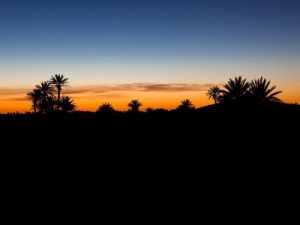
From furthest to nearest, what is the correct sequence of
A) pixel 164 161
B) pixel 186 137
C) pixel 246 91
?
pixel 246 91 < pixel 186 137 < pixel 164 161

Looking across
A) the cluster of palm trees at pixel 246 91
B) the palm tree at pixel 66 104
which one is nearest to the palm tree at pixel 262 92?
the cluster of palm trees at pixel 246 91

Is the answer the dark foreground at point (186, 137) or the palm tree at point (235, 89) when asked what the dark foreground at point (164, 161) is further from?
the palm tree at point (235, 89)

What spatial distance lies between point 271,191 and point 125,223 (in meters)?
4.81

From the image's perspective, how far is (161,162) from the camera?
1315cm

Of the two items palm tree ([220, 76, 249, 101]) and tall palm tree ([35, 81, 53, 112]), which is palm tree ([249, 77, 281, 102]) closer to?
palm tree ([220, 76, 249, 101])

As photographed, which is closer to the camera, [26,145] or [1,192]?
[1,192]

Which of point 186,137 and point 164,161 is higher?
point 186,137

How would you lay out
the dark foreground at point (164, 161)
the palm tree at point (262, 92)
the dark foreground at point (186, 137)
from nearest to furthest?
the dark foreground at point (164, 161) → the dark foreground at point (186, 137) → the palm tree at point (262, 92)

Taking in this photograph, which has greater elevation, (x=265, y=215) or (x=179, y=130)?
(x=179, y=130)

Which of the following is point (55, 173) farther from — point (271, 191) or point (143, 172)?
point (271, 191)

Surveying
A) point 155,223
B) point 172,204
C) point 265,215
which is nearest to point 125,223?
point 155,223

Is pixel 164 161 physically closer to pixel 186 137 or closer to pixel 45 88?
pixel 186 137

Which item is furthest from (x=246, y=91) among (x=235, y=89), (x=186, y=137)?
(x=186, y=137)

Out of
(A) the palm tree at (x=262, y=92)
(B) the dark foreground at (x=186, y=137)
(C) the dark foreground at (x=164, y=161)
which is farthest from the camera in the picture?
(A) the palm tree at (x=262, y=92)
